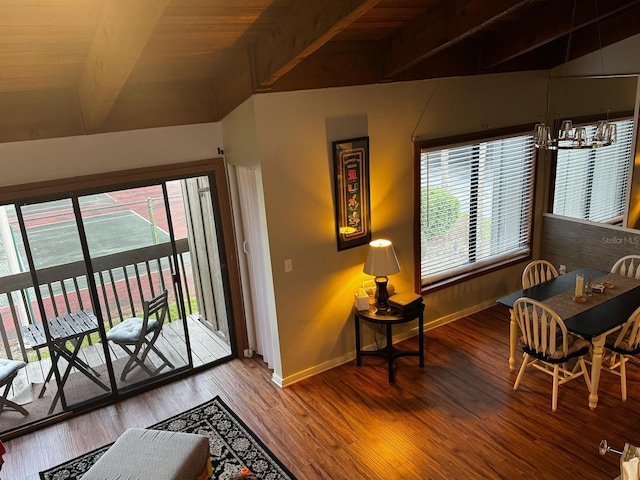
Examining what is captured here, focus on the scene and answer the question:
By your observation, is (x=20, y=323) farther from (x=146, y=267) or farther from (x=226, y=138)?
(x=226, y=138)

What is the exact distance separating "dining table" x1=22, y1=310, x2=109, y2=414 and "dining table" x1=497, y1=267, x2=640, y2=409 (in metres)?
3.47

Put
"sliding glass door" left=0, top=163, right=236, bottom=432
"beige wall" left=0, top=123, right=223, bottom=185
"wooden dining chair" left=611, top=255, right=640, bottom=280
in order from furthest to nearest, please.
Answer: "wooden dining chair" left=611, top=255, right=640, bottom=280, "sliding glass door" left=0, top=163, right=236, bottom=432, "beige wall" left=0, top=123, right=223, bottom=185

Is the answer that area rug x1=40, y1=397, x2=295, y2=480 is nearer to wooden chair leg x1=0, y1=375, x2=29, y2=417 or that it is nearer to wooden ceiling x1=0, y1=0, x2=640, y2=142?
wooden chair leg x1=0, y1=375, x2=29, y2=417

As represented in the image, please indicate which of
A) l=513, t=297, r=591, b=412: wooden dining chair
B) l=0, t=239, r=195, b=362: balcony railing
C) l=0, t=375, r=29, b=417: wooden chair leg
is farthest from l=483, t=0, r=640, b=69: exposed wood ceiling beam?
l=0, t=375, r=29, b=417: wooden chair leg

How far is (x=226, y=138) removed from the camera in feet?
14.2

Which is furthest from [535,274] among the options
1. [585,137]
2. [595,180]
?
[585,137]

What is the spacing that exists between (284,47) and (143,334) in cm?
280

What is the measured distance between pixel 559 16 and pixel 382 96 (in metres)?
1.49

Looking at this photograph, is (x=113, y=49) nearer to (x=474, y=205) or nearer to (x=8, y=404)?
(x=8, y=404)

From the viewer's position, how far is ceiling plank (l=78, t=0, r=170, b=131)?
7.25 ft

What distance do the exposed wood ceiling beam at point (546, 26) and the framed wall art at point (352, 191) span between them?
5.02 ft

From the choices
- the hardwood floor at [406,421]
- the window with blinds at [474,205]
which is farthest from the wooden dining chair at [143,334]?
the window with blinds at [474,205]

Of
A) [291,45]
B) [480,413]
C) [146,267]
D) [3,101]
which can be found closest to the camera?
[291,45]

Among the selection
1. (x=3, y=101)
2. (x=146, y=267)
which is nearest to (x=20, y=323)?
(x=146, y=267)
